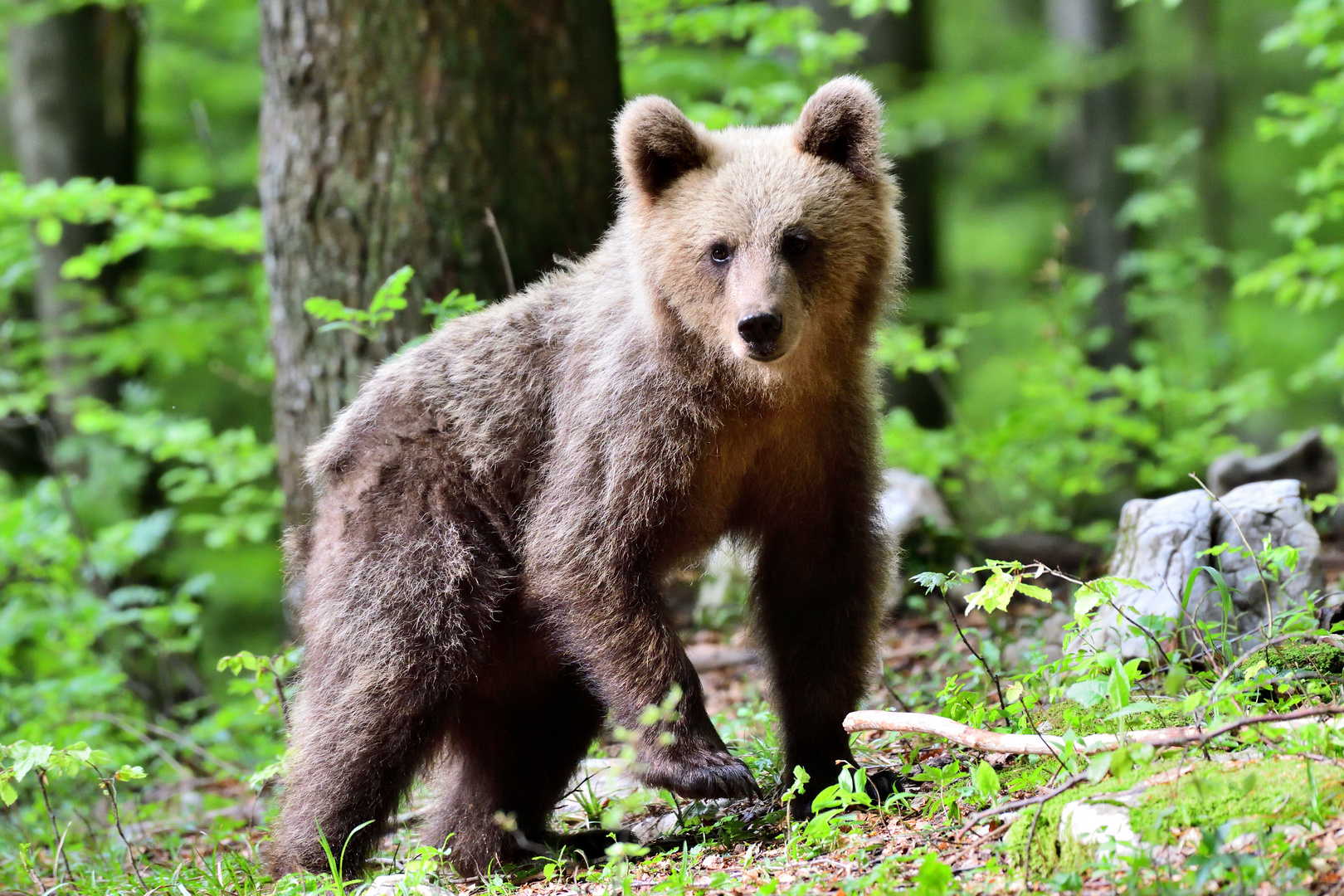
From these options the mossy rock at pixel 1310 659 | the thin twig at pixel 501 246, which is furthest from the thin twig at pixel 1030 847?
the thin twig at pixel 501 246

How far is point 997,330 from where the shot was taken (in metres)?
17.2

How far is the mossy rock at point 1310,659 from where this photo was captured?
3.56 metres

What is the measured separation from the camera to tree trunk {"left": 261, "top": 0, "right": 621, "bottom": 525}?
5.35 metres

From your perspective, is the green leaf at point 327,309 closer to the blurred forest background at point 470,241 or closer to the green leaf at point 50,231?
the blurred forest background at point 470,241

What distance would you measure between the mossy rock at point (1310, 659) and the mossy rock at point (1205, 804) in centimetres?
96

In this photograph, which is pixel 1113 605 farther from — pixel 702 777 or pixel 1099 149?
pixel 1099 149

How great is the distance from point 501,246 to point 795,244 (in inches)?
72.3

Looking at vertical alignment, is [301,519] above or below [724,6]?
below

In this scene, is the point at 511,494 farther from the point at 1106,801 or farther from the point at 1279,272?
the point at 1279,272

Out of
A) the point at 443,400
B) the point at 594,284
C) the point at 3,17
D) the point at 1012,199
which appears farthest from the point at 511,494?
the point at 1012,199

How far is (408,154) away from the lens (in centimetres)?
536

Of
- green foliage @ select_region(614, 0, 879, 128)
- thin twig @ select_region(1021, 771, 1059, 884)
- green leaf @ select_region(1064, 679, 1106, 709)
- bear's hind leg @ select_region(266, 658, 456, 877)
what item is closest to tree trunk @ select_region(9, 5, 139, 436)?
green foliage @ select_region(614, 0, 879, 128)

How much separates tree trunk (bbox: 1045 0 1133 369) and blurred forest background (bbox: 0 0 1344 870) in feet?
0.16

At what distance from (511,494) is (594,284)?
0.90 meters
